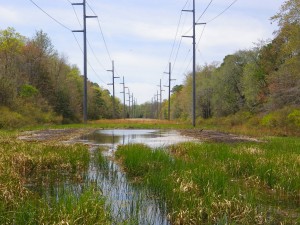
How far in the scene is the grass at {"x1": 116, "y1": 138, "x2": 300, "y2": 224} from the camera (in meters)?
5.80

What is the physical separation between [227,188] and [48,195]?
139 inches

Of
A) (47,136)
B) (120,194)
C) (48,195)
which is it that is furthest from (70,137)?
(48,195)

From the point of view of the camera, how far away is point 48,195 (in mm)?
6840

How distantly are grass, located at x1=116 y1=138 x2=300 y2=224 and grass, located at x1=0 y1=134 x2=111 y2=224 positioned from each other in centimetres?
140

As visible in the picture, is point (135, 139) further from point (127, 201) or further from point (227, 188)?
point (227, 188)

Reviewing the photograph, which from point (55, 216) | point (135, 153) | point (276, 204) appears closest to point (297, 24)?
point (135, 153)

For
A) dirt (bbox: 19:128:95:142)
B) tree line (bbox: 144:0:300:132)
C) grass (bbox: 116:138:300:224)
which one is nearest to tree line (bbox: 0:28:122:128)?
dirt (bbox: 19:128:95:142)

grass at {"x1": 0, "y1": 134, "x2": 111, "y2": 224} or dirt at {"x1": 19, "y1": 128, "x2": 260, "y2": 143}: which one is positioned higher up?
dirt at {"x1": 19, "y1": 128, "x2": 260, "y2": 143}

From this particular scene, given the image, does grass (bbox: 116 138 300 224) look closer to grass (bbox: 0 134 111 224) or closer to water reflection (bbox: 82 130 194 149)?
grass (bbox: 0 134 111 224)

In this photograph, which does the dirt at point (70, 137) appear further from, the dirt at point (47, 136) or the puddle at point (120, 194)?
the puddle at point (120, 194)

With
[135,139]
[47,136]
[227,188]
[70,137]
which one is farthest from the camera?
[135,139]

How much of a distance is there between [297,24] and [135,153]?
90.3ft

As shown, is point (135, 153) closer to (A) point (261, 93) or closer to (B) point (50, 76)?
(A) point (261, 93)

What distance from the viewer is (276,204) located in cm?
694
